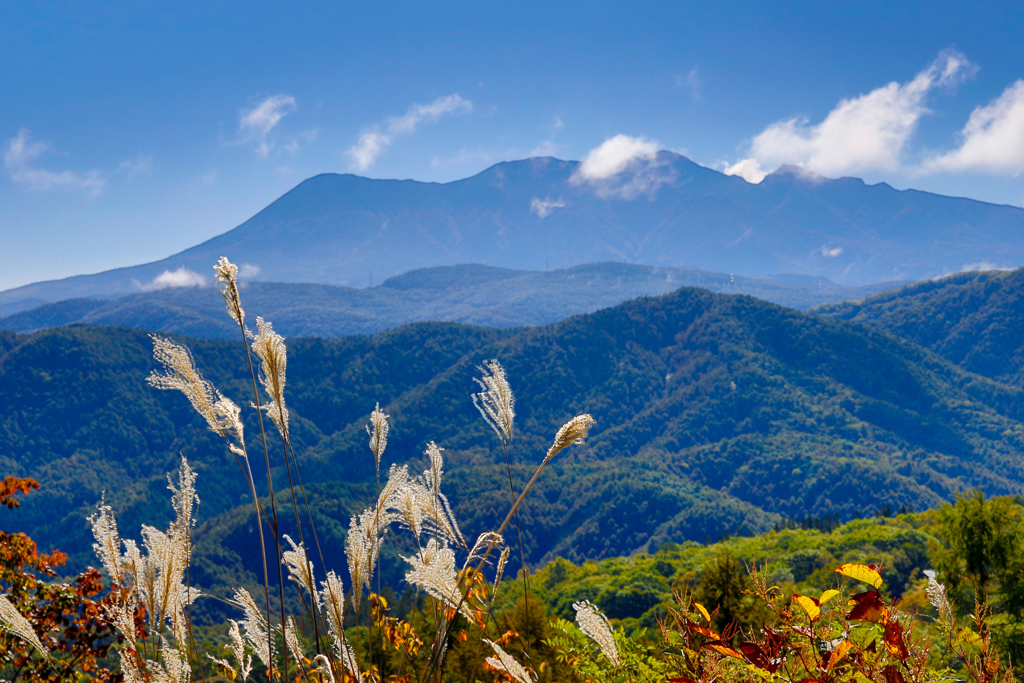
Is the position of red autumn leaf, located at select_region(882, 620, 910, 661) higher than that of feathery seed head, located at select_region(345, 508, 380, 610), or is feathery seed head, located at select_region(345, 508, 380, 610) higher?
feathery seed head, located at select_region(345, 508, 380, 610)

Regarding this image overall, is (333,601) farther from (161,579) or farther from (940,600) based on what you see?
(940,600)

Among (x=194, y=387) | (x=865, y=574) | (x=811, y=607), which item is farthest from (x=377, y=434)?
(x=865, y=574)

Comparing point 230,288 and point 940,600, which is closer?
point 230,288

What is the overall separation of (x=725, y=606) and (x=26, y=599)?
797cm

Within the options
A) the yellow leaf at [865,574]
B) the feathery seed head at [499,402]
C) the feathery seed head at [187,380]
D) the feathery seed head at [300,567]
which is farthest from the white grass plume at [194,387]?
the yellow leaf at [865,574]

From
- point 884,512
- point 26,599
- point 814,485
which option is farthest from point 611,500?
point 26,599

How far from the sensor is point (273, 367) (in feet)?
6.40

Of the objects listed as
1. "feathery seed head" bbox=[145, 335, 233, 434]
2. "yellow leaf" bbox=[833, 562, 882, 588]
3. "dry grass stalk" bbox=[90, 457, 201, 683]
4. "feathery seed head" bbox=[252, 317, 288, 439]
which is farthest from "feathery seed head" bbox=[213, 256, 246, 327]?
"yellow leaf" bbox=[833, 562, 882, 588]

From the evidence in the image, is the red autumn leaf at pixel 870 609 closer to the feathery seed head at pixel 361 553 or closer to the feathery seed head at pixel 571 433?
the feathery seed head at pixel 571 433

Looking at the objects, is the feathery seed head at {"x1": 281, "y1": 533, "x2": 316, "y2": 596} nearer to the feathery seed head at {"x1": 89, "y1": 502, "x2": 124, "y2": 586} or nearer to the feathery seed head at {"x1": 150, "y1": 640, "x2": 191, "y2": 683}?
the feathery seed head at {"x1": 150, "y1": 640, "x2": 191, "y2": 683}

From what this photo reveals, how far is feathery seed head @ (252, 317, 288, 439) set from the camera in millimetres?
1918

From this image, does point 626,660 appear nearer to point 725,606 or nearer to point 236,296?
point 236,296

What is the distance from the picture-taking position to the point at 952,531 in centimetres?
1521

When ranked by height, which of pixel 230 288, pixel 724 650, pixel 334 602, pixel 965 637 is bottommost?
pixel 965 637
